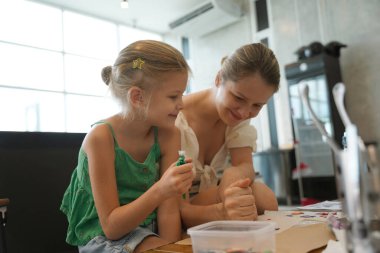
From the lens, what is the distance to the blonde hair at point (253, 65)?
1.26 metres

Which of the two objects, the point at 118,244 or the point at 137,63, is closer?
the point at 118,244

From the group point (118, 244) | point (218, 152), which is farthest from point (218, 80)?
point (118, 244)

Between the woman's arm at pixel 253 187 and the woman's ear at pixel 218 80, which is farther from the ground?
the woman's ear at pixel 218 80

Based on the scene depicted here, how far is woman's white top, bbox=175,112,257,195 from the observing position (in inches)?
54.7

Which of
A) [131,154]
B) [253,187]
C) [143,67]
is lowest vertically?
[253,187]

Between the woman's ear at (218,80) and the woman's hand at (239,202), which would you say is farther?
the woman's ear at (218,80)

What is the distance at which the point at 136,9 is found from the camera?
5.61 m

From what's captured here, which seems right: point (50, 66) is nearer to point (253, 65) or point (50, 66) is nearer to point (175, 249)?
point (253, 65)

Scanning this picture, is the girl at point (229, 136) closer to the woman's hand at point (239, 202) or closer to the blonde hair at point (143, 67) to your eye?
the woman's hand at point (239, 202)

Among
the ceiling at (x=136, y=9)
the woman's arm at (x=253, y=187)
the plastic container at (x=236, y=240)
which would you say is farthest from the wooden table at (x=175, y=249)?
the ceiling at (x=136, y=9)

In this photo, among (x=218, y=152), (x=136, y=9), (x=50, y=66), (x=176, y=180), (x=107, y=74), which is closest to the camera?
(x=176, y=180)

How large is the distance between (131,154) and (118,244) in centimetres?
Answer: 31

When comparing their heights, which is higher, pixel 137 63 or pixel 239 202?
pixel 137 63

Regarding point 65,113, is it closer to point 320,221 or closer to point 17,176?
point 17,176
